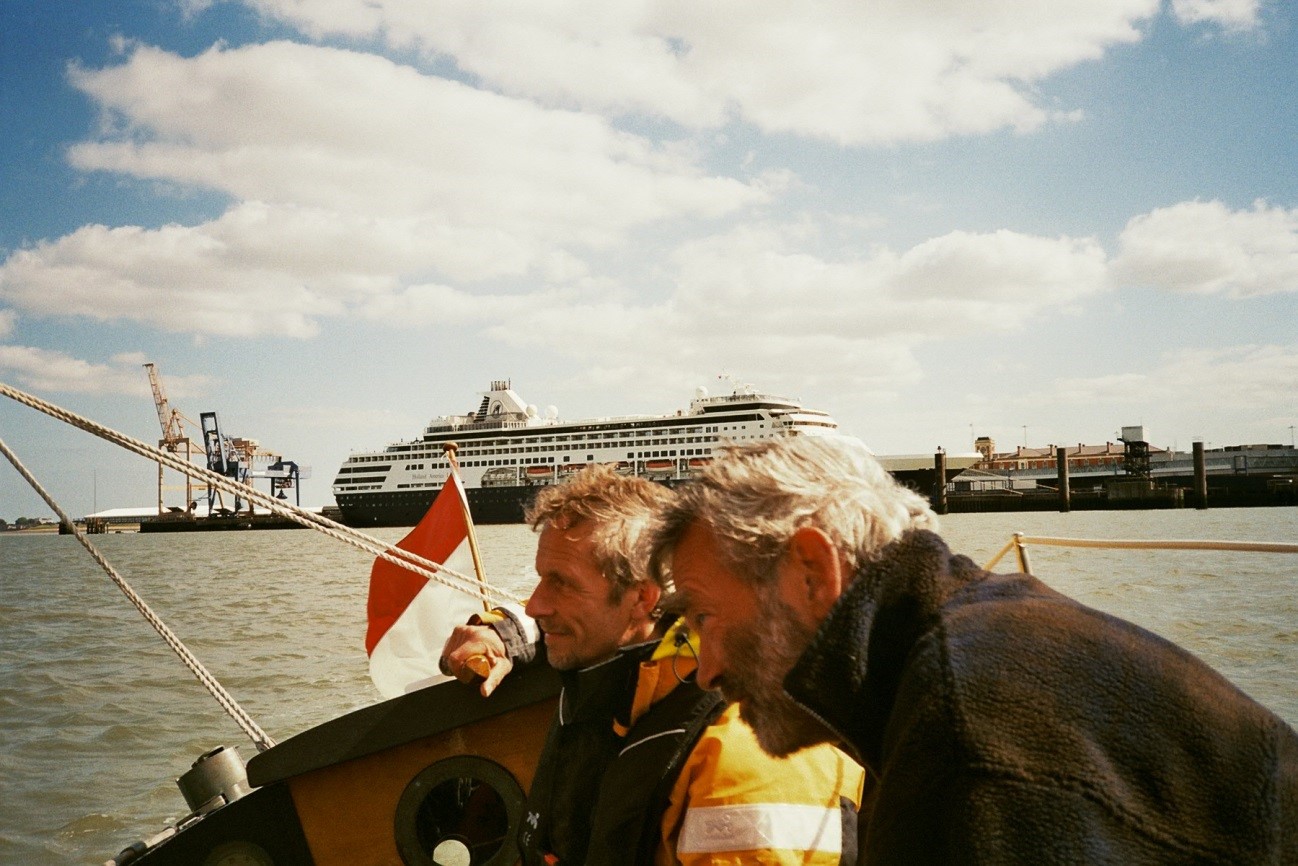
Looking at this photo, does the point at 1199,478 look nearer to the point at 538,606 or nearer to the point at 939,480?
the point at 939,480

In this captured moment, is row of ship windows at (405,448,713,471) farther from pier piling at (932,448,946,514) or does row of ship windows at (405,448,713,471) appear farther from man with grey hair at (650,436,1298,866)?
man with grey hair at (650,436,1298,866)

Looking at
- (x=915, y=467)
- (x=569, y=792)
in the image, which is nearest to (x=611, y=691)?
(x=569, y=792)

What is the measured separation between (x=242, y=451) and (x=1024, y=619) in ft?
259

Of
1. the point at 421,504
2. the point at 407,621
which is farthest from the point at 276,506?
the point at 421,504

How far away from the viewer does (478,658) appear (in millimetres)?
2035

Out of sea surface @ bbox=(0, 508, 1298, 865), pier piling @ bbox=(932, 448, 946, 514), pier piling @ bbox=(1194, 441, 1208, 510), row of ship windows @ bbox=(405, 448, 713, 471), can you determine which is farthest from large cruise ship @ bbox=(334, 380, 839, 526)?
sea surface @ bbox=(0, 508, 1298, 865)

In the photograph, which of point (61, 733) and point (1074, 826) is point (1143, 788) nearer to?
point (1074, 826)

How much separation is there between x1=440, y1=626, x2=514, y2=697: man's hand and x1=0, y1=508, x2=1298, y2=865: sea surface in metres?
2.99

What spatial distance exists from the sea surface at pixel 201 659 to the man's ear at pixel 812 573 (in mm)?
4251

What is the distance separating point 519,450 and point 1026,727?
5182 cm

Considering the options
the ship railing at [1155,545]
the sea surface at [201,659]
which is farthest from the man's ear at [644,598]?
the sea surface at [201,659]

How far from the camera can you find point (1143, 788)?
2.28 feet

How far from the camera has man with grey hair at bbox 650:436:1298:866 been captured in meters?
0.67

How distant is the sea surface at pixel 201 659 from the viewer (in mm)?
5684
